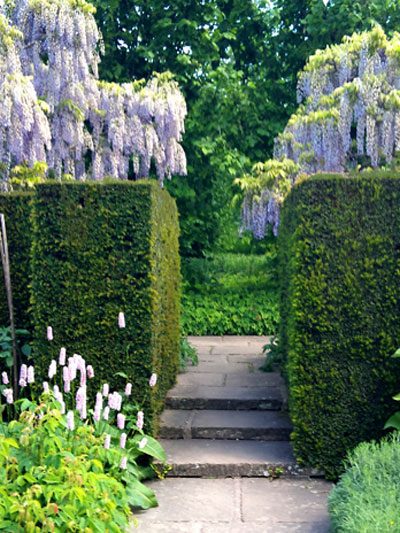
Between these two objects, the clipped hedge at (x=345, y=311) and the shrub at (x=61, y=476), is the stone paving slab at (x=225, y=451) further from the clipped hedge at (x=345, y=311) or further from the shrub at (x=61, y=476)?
the shrub at (x=61, y=476)

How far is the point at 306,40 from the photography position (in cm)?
1483

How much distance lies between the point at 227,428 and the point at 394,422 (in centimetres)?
143

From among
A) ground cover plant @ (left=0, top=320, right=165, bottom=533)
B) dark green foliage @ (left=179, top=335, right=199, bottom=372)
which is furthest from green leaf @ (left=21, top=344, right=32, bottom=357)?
dark green foliage @ (left=179, top=335, right=199, bottom=372)

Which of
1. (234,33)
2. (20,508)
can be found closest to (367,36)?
(234,33)

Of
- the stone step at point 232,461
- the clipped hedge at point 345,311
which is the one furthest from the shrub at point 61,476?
the clipped hedge at point 345,311

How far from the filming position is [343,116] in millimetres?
9609

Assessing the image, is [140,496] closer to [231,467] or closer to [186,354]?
[231,467]

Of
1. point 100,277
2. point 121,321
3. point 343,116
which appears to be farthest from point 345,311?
point 343,116

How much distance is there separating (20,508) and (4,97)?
292 inches

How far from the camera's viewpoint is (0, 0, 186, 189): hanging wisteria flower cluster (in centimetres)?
942

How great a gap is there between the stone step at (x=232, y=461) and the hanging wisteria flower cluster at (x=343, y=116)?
19.0 ft

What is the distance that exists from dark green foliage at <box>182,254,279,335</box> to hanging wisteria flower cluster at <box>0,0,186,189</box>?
7.61ft

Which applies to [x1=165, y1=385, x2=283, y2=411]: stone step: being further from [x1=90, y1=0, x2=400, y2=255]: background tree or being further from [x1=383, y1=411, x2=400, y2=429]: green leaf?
Answer: [x1=90, y1=0, x2=400, y2=255]: background tree

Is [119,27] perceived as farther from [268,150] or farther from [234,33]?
[268,150]
